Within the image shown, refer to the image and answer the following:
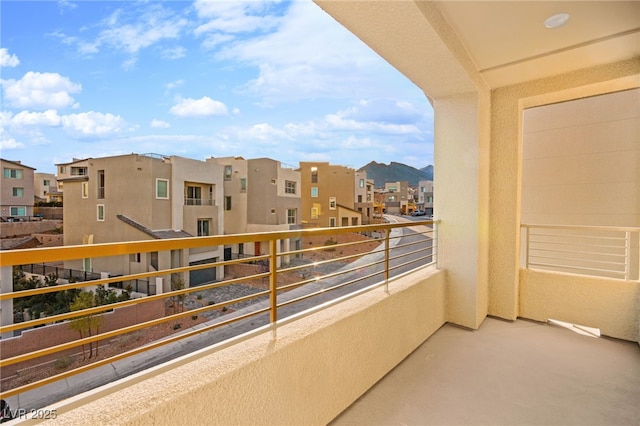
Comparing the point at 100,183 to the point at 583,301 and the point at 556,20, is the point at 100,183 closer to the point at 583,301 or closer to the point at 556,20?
the point at 556,20

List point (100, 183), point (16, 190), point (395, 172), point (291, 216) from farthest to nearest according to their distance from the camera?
point (395, 172)
point (291, 216)
point (100, 183)
point (16, 190)

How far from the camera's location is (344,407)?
1702 mm

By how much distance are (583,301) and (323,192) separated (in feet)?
65.6

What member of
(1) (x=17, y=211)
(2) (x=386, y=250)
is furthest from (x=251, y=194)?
(2) (x=386, y=250)

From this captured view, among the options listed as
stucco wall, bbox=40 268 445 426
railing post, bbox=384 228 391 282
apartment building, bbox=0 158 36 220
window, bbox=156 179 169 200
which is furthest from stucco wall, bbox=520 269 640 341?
apartment building, bbox=0 158 36 220

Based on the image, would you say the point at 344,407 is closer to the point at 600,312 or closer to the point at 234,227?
the point at 600,312

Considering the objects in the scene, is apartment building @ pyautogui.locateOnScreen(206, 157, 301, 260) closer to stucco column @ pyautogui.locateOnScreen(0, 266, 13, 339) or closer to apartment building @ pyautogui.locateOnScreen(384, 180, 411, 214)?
stucco column @ pyautogui.locateOnScreen(0, 266, 13, 339)

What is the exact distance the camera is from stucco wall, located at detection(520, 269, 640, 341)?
2.65 meters

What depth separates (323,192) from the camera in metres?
22.5

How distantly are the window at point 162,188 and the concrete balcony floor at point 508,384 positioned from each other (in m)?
11.8

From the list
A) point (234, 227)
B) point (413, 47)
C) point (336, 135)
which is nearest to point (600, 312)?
point (413, 47)

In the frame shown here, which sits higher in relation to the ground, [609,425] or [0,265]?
[0,265]

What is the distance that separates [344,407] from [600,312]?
2760mm

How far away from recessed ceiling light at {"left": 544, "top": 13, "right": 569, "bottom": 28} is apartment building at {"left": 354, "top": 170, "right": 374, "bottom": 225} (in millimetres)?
22781
